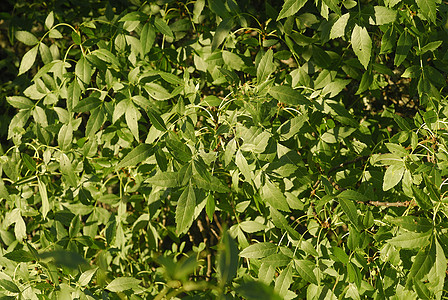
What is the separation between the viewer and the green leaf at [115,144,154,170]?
1.34m

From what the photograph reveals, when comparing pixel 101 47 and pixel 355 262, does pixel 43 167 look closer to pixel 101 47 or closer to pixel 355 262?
pixel 101 47

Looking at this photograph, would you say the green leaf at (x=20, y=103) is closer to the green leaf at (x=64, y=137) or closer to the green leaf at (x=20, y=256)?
the green leaf at (x=64, y=137)

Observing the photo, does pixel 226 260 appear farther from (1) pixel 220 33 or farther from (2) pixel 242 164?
(1) pixel 220 33

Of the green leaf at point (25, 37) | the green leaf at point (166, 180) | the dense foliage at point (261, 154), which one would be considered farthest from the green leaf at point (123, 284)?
the green leaf at point (25, 37)

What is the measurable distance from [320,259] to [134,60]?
972mm

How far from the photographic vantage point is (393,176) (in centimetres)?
129

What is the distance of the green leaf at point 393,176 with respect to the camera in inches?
50.7

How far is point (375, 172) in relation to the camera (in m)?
1.52

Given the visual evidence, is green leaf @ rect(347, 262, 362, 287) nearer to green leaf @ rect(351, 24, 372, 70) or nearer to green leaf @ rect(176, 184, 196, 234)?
green leaf @ rect(176, 184, 196, 234)

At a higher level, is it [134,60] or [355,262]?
[134,60]

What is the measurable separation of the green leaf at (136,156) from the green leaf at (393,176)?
702 mm

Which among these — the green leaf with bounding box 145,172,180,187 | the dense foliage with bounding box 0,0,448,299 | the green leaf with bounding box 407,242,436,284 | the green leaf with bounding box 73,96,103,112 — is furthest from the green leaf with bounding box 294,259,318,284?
the green leaf with bounding box 73,96,103,112

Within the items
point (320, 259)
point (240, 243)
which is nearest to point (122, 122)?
point (240, 243)

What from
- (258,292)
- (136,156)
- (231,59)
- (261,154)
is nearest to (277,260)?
(261,154)
